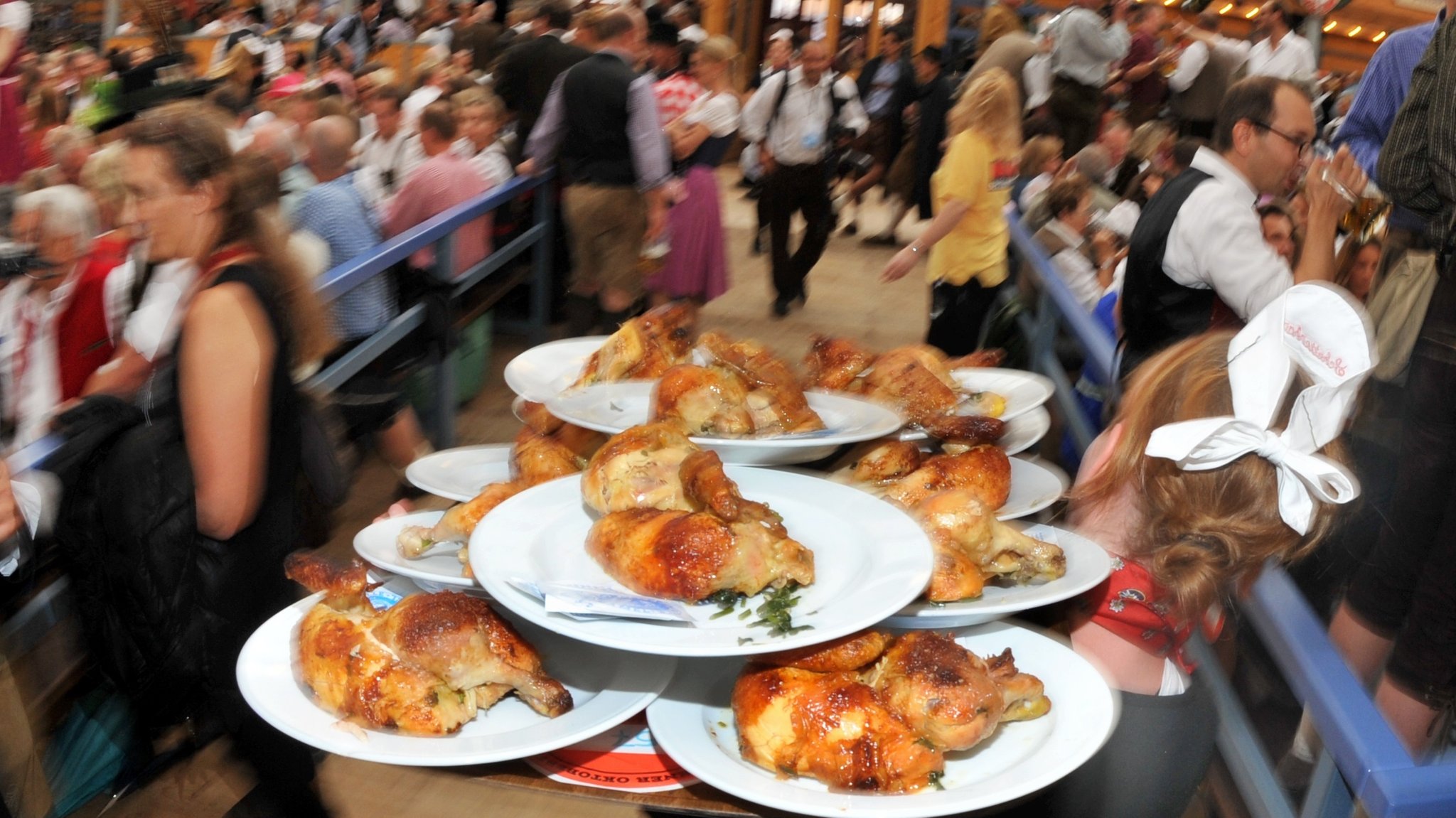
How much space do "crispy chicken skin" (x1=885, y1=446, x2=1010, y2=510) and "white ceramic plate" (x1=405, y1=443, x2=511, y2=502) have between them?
748 millimetres

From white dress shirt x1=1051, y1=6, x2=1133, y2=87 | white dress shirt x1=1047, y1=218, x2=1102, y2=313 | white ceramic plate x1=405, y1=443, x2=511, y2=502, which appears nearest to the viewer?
white ceramic plate x1=405, y1=443, x2=511, y2=502

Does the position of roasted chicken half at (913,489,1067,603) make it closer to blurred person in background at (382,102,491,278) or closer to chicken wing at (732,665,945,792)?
chicken wing at (732,665,945,792)

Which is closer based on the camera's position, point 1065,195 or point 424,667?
point 424,667

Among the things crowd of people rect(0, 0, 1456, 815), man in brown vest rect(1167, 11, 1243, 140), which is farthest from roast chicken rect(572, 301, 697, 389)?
man in brown vest rect(1167, 11, 1243, 140)

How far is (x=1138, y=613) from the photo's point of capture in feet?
6.11

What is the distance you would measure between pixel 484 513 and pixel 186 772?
1.53m

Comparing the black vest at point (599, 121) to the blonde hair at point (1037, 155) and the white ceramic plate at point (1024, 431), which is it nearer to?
the blonde hair at point (1037, 155)

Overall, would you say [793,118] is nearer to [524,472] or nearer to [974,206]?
[974,206]

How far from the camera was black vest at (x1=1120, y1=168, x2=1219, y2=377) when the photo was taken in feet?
10.2

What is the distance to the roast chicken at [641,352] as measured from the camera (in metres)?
2.42

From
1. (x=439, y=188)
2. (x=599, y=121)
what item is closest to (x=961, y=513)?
(x=439, y=188)

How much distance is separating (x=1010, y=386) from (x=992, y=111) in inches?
112

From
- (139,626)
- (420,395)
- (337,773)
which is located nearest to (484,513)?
(139,626)

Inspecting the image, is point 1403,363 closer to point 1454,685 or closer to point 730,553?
point 1454,685
